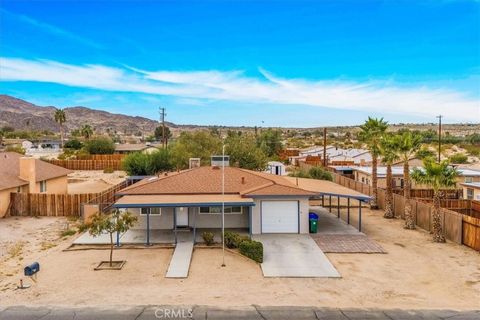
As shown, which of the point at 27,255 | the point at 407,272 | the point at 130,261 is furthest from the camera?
the point at 27,255

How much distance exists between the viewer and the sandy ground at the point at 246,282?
1562 centimetres

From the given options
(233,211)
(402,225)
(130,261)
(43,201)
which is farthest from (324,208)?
(43,201)

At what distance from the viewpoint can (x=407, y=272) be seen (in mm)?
19109

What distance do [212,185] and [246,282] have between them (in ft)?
36.1

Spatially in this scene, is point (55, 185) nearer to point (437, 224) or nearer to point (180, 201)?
point (180, 201)

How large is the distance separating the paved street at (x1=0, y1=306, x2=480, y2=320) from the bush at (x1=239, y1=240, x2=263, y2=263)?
5390 millimetres

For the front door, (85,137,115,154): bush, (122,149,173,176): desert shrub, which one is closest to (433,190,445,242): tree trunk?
the front door

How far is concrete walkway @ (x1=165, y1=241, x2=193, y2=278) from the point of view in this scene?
60.5 ft

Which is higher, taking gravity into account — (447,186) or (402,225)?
(447,186)

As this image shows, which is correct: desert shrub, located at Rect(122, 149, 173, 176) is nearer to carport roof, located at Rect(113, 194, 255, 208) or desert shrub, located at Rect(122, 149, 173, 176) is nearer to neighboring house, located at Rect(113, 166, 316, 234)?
neighboring house, located at Rect(113, 166, 316, 234)

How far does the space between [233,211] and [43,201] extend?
51.4ft

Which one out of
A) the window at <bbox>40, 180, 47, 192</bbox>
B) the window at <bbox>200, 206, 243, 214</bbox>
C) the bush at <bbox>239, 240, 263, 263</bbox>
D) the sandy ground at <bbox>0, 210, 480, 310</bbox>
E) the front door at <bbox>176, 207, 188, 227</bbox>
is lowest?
the sandy ground at <bbox>0, 210, 480, 310</bbox>

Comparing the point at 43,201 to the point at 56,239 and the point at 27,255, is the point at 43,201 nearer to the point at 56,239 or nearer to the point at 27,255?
the point at 56,239

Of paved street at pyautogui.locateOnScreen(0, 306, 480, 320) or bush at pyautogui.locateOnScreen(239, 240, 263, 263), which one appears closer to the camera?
paved street at pyautogui.locateOnScreen(0, 306, 480, 320)
